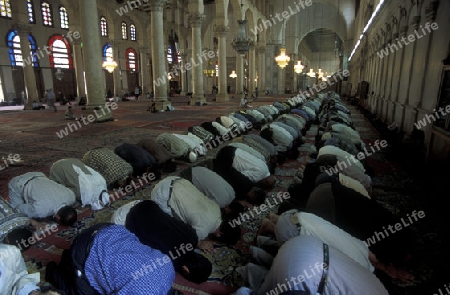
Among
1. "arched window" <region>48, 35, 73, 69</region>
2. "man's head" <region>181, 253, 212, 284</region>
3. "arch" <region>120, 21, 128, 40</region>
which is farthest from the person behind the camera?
"arch" <region>120, 21, 128, 40</region>

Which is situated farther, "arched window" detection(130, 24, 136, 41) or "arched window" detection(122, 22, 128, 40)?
"arched window" detection(130, 24, 136, 41)

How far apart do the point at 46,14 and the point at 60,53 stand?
2.53 meters

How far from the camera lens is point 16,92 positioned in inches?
714

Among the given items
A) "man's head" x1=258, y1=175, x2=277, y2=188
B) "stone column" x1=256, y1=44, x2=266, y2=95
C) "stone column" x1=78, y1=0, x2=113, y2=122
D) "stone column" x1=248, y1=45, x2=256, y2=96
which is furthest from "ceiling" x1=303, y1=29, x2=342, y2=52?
"man's head" x1=258, y1=175, x2=277, y2=188

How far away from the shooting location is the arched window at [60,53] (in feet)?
66.8

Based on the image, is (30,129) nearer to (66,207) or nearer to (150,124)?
(150,124)

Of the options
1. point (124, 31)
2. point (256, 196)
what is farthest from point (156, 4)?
point (124, 31)

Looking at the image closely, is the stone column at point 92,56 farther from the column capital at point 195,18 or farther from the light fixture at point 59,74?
the light fixture at point 59,74

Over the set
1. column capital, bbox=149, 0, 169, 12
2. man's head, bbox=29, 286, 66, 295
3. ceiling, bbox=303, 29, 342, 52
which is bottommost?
man's head, bbox=29, 286, 66, 295

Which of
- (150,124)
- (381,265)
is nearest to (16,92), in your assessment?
(150,124)

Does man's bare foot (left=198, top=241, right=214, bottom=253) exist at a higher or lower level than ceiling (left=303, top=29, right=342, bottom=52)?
lower

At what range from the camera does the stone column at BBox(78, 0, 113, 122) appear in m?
8.28

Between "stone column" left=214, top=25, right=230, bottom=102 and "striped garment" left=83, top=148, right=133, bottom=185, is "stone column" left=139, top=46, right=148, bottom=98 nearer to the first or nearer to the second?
"stone column" left=214, top=25, right=230, bottom=102

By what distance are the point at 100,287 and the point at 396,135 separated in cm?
575
